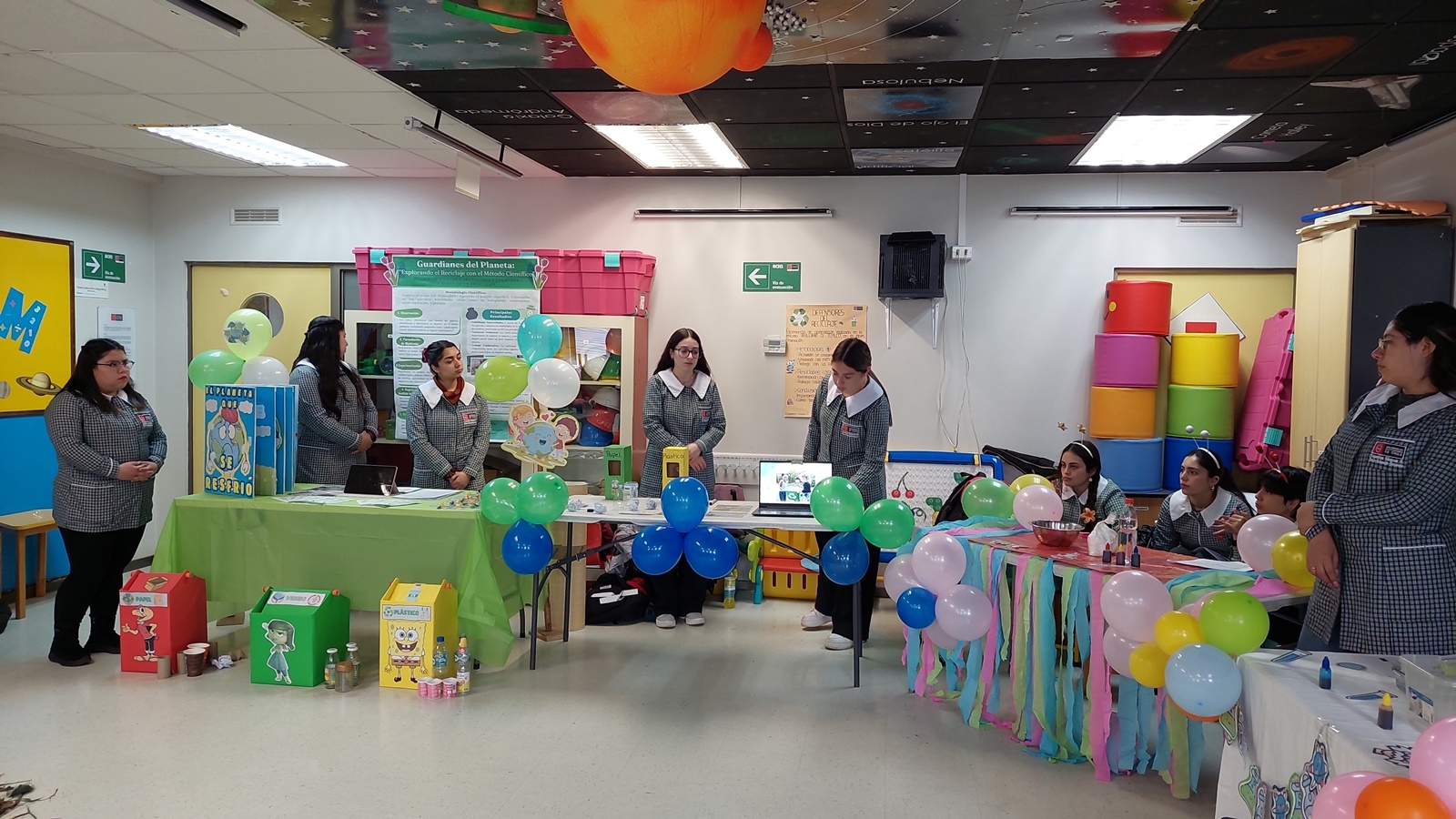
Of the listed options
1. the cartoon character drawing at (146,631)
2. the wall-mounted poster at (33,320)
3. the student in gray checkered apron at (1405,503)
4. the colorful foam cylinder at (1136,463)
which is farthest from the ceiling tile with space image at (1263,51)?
the wall-mounted poster at (33,320)

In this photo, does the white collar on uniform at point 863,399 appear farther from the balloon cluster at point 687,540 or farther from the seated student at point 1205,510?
the seated student at point 1205,510

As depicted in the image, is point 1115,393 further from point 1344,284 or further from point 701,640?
point 701,640

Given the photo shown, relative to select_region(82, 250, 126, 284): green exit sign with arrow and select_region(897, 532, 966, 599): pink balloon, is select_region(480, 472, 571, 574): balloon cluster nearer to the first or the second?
select_region(897, 532, 966, 599): pink balloon

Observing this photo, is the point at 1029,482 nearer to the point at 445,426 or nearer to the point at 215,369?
the point at 445,426

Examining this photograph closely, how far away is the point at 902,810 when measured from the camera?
3158 millimetres

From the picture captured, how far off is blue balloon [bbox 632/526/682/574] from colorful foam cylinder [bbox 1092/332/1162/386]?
327 centimetres

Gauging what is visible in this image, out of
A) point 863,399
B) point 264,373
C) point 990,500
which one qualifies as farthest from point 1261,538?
point 264,373

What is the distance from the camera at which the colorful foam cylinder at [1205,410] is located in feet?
19.3

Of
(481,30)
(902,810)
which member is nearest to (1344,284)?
(902,810)

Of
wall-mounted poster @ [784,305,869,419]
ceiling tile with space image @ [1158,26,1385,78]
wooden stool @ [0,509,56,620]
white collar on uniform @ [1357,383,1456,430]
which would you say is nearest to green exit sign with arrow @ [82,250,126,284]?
wooden stool @ [0,509,56,620]

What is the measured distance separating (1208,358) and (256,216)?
661 centimetres

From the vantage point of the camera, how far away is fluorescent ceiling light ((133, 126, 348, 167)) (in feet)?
18.2

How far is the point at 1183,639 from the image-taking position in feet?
8.76

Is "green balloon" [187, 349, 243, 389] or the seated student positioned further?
"green balloon" [187, 349, 243, 389]
